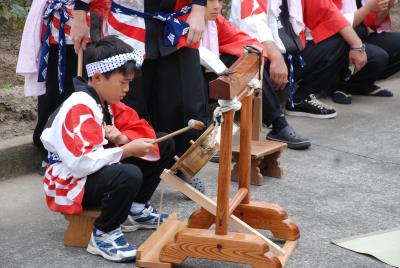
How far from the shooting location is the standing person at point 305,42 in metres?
5.18

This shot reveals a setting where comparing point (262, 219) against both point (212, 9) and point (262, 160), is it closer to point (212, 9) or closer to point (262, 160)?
point (262, 160)

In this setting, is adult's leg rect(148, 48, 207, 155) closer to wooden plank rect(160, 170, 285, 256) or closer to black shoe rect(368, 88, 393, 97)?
wooden plank rect(160, 170, 285, 256)

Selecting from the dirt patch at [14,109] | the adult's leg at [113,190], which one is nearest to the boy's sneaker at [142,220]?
the adult's leg at [113,190]

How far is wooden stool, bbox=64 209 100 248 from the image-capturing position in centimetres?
338

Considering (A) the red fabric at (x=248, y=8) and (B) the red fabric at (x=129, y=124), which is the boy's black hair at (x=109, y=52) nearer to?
(B) the red fabric at (x=129, y=124)

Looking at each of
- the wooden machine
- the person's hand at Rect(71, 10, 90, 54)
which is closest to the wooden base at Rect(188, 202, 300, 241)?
the wooden machine

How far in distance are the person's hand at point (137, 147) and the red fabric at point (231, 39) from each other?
1863 mm

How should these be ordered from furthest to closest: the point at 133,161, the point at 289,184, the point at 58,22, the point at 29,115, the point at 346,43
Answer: the point at 346,43 < the point at 29,115 < the point at 289,184 < the point at 58,22 < the point at 133,161

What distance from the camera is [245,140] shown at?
3.35 metres

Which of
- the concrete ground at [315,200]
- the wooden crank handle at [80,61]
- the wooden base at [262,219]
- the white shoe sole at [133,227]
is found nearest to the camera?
the concrete ground at [315,200]

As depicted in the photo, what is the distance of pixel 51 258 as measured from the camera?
332 cm

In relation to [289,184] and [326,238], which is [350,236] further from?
[289,184]

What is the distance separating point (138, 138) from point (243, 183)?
19.8 inches

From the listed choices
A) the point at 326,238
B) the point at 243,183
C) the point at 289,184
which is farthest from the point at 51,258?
the point at 289,184
